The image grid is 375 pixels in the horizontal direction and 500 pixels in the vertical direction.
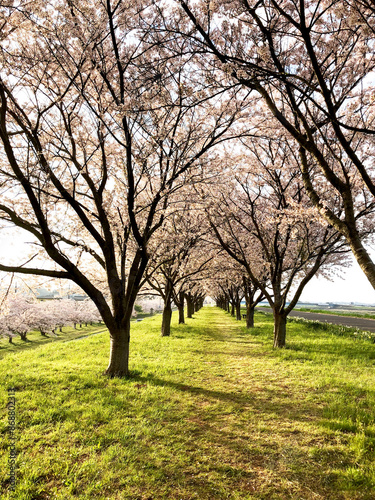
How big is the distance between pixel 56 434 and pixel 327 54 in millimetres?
8876

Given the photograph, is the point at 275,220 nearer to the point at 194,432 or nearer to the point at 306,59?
the point at 306,59

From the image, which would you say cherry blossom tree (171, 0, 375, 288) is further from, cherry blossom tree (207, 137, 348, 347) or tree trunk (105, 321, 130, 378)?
tree trunk (105, 321, 130, 378)

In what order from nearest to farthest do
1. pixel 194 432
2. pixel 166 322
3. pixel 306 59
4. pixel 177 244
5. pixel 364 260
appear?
pixel 364 260 < pixel 194 432 < pixel 306 59 < pixel 177 244 < pixel 166 322

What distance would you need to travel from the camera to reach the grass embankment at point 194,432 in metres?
3.03

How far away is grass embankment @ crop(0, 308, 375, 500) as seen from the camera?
303 cm

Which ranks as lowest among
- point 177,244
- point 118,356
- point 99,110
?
point 118,356

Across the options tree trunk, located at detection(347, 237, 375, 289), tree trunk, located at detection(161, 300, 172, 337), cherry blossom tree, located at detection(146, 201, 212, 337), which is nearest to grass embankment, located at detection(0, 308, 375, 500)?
tree trunk, located at detection(347, 237, 375, 289)

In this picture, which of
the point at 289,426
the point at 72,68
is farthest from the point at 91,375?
the point at 72,68

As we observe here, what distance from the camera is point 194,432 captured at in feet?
13.9

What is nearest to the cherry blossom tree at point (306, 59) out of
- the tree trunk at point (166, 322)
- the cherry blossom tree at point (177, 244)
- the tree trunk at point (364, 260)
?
the tree trunk at point (364, 260)

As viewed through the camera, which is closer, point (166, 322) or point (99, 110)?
point (99, 110)

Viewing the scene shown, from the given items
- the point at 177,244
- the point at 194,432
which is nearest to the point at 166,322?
the point at 177,244

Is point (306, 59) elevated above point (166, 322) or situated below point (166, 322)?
above

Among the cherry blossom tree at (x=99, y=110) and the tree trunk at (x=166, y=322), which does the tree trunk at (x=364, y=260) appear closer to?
the cherry blossom tree at (x=99, y=110)
